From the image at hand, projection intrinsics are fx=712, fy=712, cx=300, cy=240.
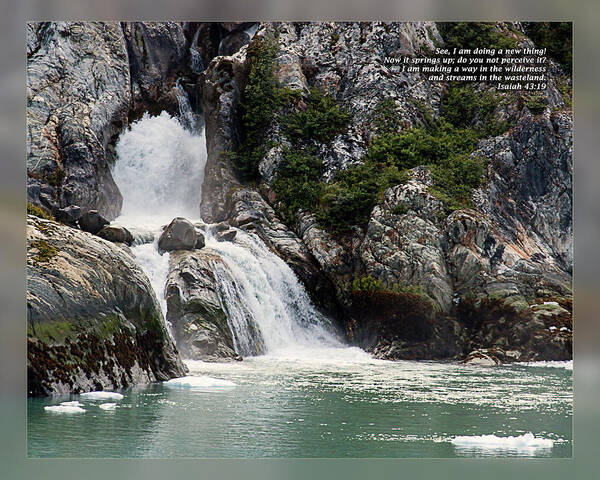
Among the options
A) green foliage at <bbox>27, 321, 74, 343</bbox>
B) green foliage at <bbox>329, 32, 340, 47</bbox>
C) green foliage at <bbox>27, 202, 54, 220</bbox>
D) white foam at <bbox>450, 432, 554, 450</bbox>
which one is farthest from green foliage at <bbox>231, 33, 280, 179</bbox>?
white foam at <bbox>450, 432, 554, 450</bbox>

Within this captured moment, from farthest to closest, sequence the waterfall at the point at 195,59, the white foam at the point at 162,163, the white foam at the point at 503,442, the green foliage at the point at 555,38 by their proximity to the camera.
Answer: the white foam at the point at 162,163, the waterfall at the point at 195,59, the green foliage at the point at 555,38, the white foam at the point at 503,442

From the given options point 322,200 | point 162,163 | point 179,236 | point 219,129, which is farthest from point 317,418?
point 162,163

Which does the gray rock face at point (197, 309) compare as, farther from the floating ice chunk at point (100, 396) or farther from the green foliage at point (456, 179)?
the green foliage at point (456, 179)

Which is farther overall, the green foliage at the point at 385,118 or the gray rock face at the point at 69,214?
the green foliage at the point at 385,118

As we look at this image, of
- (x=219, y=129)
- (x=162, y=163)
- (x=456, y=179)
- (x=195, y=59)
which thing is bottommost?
(x=456, y=179)

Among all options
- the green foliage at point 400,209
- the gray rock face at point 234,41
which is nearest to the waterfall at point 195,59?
the gray rock face at point 234,41

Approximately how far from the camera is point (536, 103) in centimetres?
970

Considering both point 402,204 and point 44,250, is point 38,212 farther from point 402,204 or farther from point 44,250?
point 402,204

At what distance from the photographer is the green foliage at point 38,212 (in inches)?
335

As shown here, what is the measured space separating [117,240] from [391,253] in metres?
4.30

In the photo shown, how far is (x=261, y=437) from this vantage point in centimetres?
712

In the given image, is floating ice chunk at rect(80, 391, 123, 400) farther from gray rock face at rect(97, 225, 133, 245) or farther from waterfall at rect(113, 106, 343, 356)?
gray rock face at rect(97, 225, 133, 245)

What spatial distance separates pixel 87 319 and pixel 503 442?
4.64 meters

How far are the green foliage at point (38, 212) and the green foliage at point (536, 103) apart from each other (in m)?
6.28
